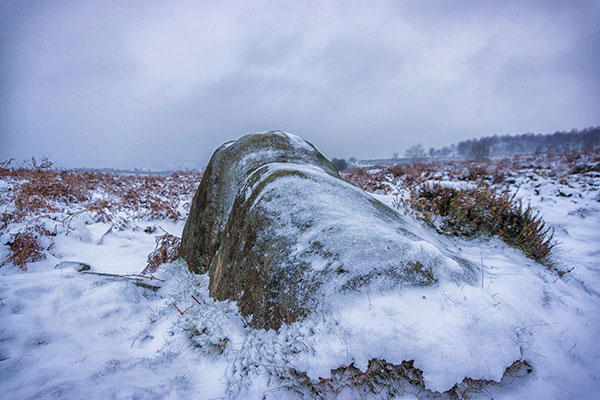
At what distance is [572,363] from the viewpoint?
5.11ft

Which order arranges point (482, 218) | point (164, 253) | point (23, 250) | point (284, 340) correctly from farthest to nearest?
point (164, 253) → point (482, 218) → point (23, 250) → point (284, 340)

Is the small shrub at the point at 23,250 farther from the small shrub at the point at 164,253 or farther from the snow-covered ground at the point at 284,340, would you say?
the small shrub at the point at 164,253

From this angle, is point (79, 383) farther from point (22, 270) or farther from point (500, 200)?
point (500, 200)

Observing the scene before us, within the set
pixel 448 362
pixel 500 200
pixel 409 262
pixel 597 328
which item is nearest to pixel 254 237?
pixel 409 262

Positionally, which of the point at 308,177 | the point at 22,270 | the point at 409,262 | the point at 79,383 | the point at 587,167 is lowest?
the point at 22,270

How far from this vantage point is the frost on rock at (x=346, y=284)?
4.42 ft

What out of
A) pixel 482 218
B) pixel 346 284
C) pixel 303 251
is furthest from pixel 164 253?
pixel 482 218

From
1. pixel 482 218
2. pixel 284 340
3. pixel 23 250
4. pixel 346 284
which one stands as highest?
pixel 482 218

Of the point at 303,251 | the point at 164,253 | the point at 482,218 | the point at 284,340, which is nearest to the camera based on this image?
the point at 284,340

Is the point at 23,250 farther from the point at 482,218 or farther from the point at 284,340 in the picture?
the point at 482,218

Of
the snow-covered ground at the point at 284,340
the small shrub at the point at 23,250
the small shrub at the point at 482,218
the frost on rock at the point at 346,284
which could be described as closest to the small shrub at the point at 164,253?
the snow-covered ground at the point at 284,340

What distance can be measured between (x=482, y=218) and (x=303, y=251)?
11.9ft

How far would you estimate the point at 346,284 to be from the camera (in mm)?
1640

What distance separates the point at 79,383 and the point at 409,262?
2340 mm
